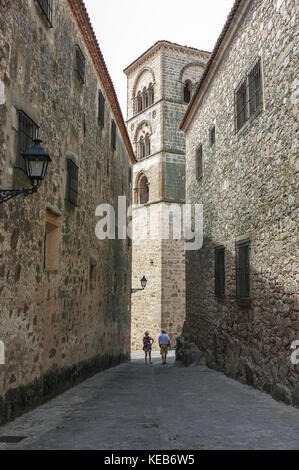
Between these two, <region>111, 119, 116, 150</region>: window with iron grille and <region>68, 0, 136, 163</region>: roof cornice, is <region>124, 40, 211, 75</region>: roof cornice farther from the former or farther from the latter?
<region>111, 119, 116, 150</region>: window with iron grille

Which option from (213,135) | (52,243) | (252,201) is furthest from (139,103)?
(52,243)

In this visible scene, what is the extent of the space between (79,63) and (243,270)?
18.2 feet

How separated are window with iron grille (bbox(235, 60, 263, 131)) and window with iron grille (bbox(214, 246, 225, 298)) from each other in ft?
9.94

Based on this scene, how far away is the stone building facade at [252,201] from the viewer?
6602mm

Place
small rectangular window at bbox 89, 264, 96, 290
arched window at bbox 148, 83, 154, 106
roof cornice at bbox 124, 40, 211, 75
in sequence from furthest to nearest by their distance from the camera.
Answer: arched window at bbox 148, 83, 154, 106 < roof cornice at bbox 124, 40, 211, 75 < small rectangular window at bbox 89, 264, 96, 290

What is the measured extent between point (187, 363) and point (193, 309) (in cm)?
182

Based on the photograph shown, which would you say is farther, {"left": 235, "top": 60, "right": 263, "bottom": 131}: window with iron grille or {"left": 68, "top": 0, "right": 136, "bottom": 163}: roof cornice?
{"left": 68, "top": 0, "right": 136, "bottom": 163}: roof cornice

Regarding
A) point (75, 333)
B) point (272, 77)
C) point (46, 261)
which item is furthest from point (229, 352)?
point (272, 77)

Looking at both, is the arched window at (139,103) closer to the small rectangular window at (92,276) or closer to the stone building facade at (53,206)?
the stone building facade at (53,206)

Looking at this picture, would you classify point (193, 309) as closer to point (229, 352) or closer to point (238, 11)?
point (229, 352)

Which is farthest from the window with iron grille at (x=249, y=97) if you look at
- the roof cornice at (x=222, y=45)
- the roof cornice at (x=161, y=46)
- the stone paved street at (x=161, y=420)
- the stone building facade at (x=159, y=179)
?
the roof cornice at (x=161, y=46)

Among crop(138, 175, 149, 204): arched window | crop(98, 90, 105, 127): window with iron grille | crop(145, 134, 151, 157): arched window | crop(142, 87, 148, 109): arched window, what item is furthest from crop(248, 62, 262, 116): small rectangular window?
crop(142, 87, 148, 109): arched window

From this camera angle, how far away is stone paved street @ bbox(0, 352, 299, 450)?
436cm

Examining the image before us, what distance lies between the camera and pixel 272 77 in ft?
23.8
